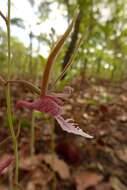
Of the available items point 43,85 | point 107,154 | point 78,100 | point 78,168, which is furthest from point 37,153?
point 43,85

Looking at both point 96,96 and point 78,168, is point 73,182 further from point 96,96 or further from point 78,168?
point 96,96

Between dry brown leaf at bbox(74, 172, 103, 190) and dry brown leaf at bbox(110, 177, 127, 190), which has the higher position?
dry brown leaf at bbox(74, 172, 103, 190)

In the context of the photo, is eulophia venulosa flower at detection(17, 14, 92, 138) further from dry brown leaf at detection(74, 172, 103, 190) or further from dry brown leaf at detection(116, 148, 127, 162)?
dry brown leaf at detection(116, 148, 127, 162)

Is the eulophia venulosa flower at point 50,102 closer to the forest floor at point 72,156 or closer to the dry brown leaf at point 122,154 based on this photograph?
the forest floor at point 72,156

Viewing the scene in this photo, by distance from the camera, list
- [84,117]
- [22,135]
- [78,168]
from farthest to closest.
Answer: [84,117], [22,135], [78,168]

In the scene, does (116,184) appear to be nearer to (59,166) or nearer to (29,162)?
(59,166)

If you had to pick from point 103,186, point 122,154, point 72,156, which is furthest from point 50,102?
point 122,154

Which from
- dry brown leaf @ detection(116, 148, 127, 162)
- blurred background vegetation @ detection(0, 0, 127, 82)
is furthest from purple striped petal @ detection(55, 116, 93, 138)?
dry brown leaf @ detection(116, 148, 127, 162)

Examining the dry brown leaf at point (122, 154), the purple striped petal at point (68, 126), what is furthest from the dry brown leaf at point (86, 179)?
the purple striped petal at point (68, 126)
